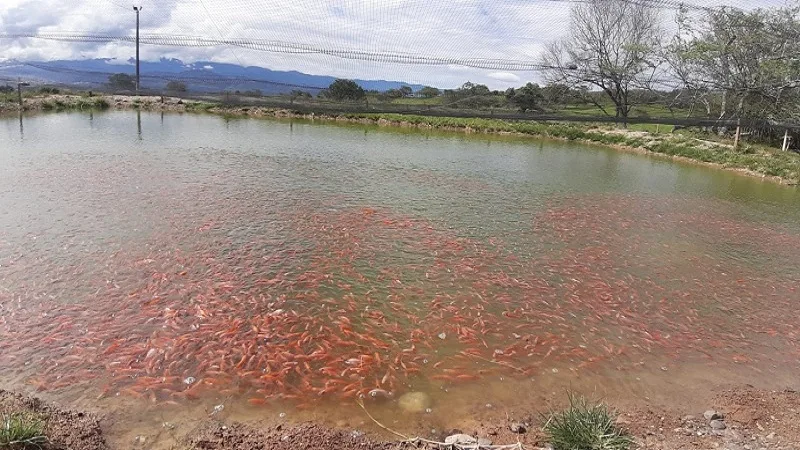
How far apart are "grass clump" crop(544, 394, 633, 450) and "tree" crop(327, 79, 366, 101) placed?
959 inches

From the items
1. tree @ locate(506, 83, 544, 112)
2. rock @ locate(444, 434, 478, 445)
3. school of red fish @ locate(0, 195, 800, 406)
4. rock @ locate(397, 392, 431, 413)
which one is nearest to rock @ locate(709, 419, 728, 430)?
school of red fish @ locate(0, 195, 800, 406)

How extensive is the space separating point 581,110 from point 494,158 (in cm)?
2816

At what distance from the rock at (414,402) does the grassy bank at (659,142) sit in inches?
1085

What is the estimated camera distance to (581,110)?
52031mm

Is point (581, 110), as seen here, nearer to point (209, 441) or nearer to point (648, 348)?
point (648, 348)

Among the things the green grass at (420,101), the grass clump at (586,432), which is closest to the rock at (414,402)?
the grass clump at (586,432)

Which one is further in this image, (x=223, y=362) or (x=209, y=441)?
(x=223, y=362)

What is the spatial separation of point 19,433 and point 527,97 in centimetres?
5093

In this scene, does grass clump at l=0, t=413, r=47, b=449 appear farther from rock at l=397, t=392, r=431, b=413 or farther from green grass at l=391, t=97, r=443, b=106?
green grass at l=391, t=97, r=443, b=106

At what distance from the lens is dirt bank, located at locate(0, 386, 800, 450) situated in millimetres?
5125

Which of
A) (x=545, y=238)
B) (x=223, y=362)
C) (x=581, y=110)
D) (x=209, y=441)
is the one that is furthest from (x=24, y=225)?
(x=581, y=110)

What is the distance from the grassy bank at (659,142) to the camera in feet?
91.2

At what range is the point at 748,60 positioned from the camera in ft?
90.0

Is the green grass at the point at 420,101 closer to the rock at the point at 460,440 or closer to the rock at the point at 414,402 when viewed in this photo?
the rock at the point at 414,402
